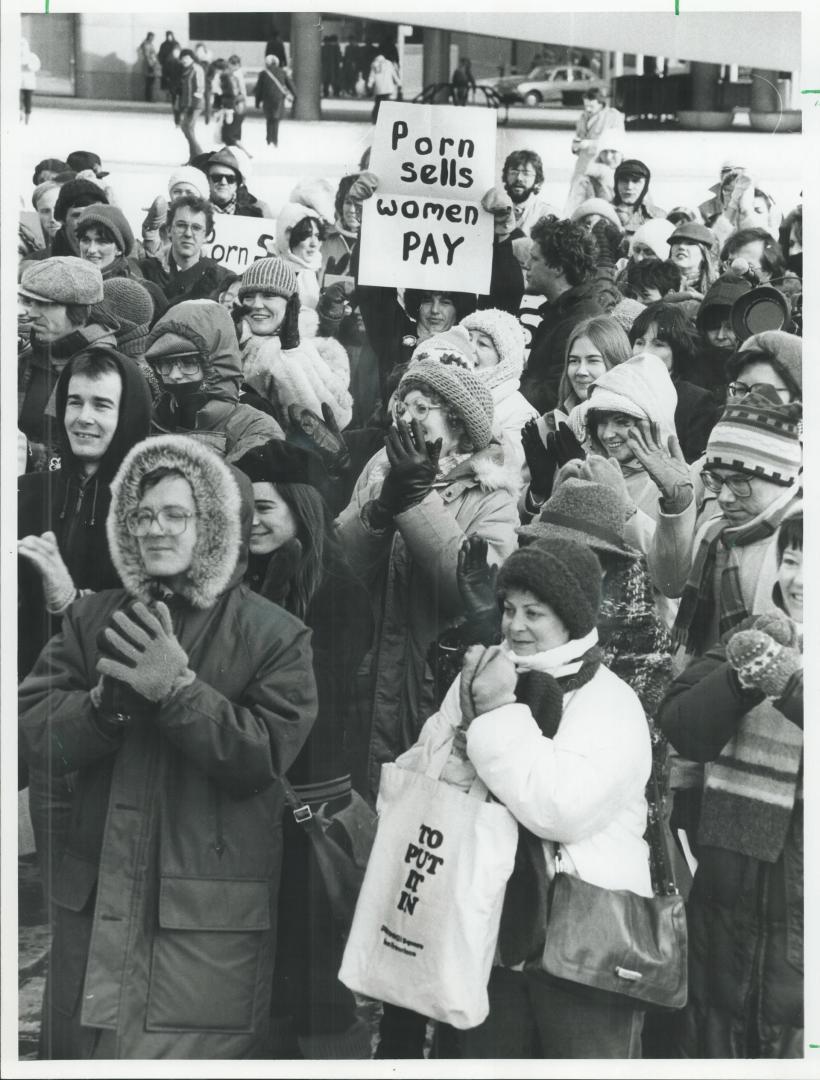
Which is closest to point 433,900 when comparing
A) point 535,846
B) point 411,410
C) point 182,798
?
point 535,846

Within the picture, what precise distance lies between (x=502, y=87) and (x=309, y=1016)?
2.67 m

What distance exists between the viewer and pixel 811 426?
4410 mm

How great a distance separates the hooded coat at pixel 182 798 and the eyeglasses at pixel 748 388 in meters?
1.40

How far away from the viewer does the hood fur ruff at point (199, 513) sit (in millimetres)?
4191

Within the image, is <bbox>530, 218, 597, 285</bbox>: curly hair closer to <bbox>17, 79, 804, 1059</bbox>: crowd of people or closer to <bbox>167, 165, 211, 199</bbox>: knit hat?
<bbox>17, 79, 804, 1059</bbox>: crowd of people

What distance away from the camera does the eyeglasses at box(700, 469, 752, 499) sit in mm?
4418

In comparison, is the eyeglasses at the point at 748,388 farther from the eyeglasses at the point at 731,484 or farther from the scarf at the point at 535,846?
the scarf at the point at 535,846

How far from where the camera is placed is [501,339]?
176 inches

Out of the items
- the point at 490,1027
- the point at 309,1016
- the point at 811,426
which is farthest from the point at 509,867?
the point at 811,426

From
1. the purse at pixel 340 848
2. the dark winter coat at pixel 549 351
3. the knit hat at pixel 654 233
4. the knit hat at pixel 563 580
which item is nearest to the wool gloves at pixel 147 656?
the purse at pixel 340 848

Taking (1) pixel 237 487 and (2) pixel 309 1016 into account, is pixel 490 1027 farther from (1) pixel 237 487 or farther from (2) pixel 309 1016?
(1) pixel 237 487

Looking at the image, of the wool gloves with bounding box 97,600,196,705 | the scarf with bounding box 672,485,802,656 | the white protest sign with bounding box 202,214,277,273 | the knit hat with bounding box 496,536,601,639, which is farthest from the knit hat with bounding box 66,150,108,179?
the scarf with bounding box 672,485,802,656

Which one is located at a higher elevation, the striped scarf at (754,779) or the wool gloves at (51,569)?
the wool gloves at (51,569)

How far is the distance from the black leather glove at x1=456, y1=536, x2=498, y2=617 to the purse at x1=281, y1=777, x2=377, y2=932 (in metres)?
0.65
